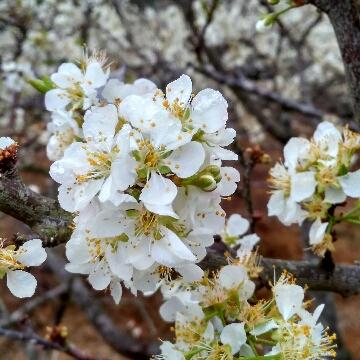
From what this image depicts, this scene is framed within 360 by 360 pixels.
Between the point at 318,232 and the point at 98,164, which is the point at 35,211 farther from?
the point at 318,232

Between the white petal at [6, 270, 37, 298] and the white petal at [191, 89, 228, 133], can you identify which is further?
the white petal at [6, 270, 37, 298]

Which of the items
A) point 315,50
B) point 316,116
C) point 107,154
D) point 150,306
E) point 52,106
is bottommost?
point 150,306

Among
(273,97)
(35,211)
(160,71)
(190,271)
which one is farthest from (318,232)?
(160,71)

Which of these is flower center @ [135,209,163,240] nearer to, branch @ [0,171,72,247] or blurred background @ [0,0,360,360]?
branch @ [0,171,72,247]

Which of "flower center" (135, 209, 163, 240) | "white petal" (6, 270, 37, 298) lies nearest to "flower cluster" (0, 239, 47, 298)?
"white petal" (6, 270, 37, 298)

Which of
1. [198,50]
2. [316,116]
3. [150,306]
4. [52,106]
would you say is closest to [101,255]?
[52,106]

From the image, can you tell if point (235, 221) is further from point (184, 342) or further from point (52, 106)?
point (52, 106)

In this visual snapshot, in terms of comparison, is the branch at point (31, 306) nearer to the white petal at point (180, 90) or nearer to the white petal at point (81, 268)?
the white petal at point (81, 268)
